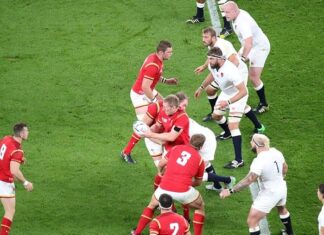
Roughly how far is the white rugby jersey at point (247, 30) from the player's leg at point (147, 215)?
483cm

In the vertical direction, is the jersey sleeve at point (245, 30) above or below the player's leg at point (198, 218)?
above

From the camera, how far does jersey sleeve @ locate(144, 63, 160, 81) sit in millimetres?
15961

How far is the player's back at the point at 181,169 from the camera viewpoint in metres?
13.3

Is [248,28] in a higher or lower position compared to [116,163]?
higher

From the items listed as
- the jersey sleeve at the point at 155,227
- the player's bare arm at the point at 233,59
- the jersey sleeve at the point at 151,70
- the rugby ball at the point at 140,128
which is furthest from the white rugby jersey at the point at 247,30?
the jersey sleeve at the point at 155,227

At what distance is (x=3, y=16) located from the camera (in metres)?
21.9

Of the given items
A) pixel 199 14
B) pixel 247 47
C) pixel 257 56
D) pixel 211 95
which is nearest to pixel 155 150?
pixel 211 95

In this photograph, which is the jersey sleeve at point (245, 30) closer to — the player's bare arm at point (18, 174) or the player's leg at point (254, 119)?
the player's leg at point (254, 119)

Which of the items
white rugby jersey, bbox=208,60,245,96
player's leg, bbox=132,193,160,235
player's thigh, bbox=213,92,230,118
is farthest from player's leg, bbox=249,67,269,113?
player's leg, bbox=132,193,160,235

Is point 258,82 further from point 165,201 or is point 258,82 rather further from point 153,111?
point 165,201

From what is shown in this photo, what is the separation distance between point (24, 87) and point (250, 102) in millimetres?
4962

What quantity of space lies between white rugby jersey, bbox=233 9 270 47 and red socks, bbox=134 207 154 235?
492cm

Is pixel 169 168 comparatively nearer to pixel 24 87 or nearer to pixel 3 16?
pixel 24 87

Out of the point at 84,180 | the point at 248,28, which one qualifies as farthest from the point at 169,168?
the point at 248,28
